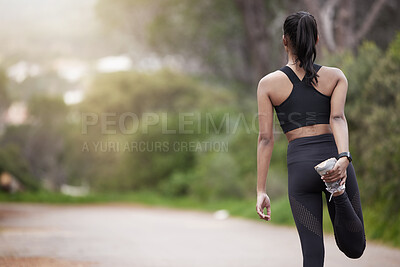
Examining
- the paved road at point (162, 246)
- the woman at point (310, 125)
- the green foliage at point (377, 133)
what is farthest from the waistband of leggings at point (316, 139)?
the green foliage at point (377, 133)

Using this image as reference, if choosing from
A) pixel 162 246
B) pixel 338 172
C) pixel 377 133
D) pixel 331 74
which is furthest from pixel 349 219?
pixel 377 133

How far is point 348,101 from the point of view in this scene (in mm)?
14398

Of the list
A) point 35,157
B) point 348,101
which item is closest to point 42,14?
point 35,157

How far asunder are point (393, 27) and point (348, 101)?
1053cm

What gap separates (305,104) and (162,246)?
6.37 meters

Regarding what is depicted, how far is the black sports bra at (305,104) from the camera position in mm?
3488

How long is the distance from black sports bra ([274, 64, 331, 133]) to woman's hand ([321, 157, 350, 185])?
12.3 inches

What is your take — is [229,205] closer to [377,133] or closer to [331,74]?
[377,133]

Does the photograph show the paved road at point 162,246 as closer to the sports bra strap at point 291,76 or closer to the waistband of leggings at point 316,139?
the waistband of leggings at point 316,139

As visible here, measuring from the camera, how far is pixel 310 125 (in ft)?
11.5

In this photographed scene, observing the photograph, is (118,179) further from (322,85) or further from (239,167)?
(322,85)

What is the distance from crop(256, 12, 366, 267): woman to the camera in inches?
137

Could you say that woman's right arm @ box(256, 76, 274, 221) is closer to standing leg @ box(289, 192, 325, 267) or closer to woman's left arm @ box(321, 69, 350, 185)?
standing leg @ box(289, 192, 325, 267)

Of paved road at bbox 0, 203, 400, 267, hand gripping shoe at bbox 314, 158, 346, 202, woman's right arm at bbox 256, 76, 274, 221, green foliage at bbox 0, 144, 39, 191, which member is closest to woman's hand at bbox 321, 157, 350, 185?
hand gripping shoe at bbox 314, 158, 346, 202
